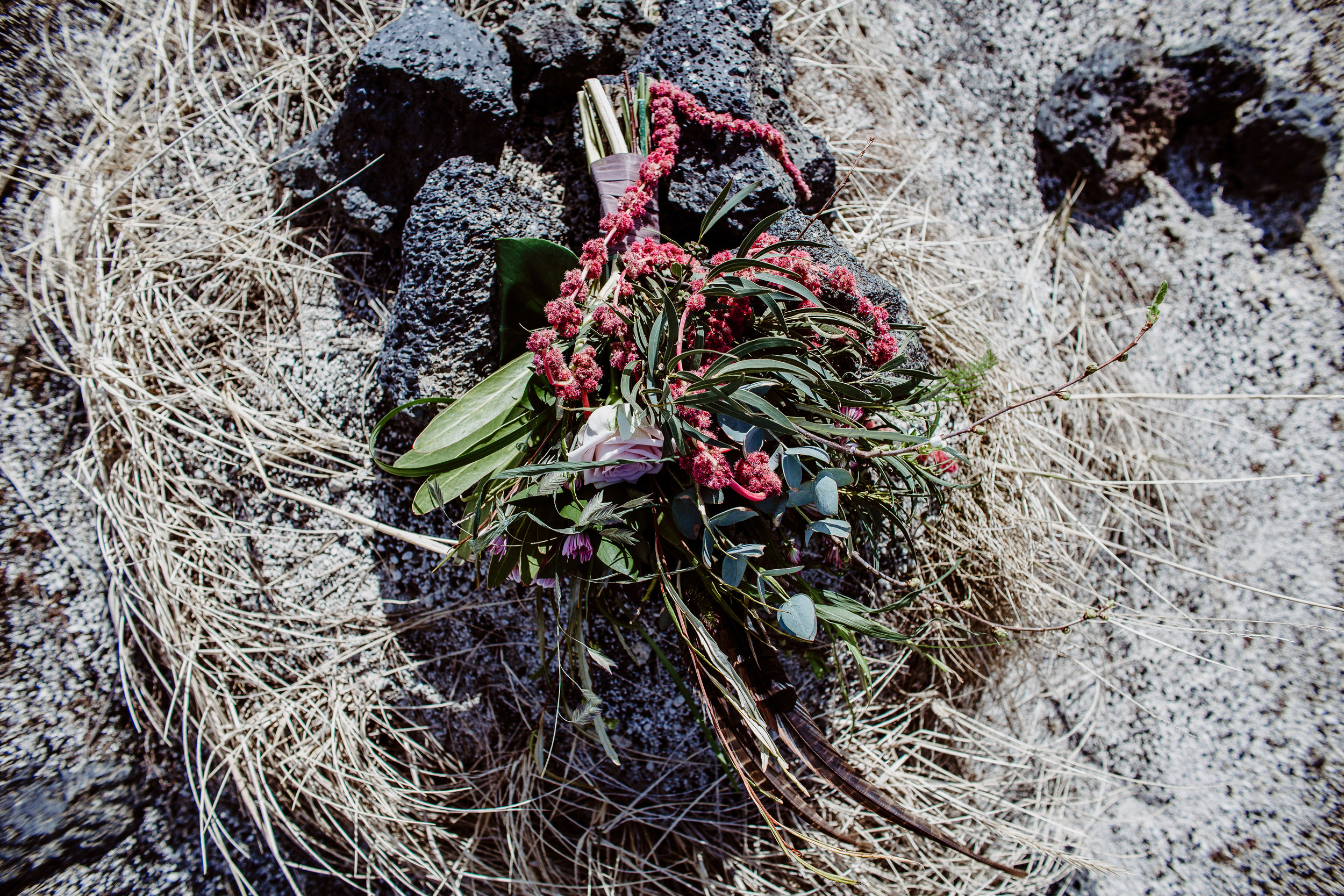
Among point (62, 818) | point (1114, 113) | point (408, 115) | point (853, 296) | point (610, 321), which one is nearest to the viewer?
point (610, 321)

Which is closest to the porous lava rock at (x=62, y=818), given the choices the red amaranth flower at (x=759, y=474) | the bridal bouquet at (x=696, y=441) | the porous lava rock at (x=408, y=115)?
the bridal bouquet at (x=696, y=441)

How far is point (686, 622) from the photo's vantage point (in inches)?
44.6

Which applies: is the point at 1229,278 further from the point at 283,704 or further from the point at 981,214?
the point at 283,704

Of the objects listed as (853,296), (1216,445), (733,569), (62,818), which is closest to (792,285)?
(853,296)

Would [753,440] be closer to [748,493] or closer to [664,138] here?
[748,493]

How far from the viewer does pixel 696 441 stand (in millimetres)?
965

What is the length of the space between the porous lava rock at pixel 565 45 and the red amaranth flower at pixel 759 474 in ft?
2.82

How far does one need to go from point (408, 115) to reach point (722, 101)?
1.92ft

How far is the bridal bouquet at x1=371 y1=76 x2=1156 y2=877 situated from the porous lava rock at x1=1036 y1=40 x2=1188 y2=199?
2.69 feet

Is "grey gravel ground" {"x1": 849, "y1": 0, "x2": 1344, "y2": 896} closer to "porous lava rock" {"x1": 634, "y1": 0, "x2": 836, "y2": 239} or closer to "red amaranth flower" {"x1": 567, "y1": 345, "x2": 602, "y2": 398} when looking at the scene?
"porous lava rock" {"x1": 634, "y1": 0, "x2": 836, "y2": 239}

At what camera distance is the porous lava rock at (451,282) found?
1.17 metres

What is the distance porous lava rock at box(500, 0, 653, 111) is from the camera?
127cm

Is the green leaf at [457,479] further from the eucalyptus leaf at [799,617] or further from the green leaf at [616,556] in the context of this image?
the eucalyptus leaf at [799,617]

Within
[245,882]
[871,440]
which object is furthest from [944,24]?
[245,882]
